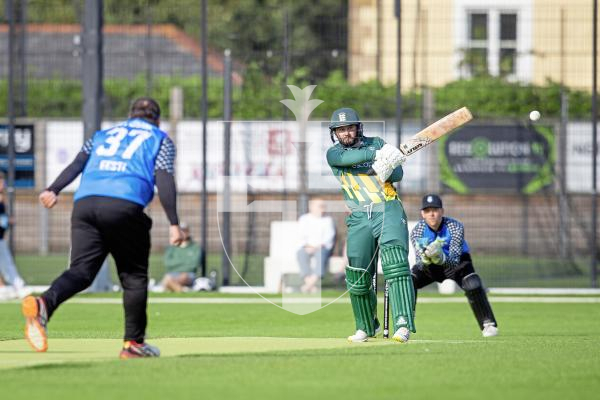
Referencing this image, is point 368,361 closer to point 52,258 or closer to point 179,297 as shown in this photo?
point 179,297

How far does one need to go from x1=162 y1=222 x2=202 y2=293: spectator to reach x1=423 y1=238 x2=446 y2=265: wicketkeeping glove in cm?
892

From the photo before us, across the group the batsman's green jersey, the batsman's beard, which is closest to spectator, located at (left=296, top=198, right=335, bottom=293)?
the batsman's green jersey

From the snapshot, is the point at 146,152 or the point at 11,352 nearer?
the point at 146,152

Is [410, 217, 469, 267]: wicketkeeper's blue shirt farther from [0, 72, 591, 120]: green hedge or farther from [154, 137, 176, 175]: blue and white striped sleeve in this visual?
[0, 72, 591, 120]: green hedge

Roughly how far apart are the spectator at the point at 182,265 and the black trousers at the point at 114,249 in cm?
1211

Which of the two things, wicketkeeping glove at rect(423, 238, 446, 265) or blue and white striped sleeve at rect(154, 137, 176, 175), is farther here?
wicketkeeping glove at rect(423, 238, 446, 265)

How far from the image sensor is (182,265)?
2322cm

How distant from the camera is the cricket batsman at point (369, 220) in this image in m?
12.6

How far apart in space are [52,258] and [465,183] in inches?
349

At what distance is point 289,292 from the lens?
22047 mm

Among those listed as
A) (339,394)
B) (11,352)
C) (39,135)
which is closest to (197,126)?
(39,135)

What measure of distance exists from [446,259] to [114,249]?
4950 millimetres

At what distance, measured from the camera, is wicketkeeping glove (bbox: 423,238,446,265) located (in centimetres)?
1462

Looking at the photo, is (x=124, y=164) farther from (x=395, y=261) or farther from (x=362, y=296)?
(x=362, y=296)
